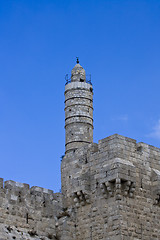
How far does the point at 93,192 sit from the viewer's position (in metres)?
19.5

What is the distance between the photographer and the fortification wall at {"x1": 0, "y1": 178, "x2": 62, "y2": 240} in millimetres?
18141

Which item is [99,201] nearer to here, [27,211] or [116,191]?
[116,191]

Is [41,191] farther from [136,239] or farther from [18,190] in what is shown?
[136,239]

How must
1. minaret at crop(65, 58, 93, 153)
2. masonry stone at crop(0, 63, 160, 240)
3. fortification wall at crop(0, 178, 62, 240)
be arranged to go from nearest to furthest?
fortification wall at crop(0, 178, 62, 240) < masonry stone at crop(0, 63, 160, 240) < minaret at crop(65, 58, 93, 153)

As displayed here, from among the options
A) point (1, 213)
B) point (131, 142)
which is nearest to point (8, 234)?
point (1, 213)

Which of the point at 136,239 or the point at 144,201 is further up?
the point at 144,201

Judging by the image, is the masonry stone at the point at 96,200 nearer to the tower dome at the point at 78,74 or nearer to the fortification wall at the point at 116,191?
the fortification wall at the point at 116,191

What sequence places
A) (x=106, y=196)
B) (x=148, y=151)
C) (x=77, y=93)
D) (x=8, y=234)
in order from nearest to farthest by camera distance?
1. (x=8, y=234)
2. (x=106, y=196)
3. (x=148, y=151)
4. (x=77, y=93)

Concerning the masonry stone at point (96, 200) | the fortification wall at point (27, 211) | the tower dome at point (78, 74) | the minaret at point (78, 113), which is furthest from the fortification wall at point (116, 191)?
the tower dome at point (78, 74)

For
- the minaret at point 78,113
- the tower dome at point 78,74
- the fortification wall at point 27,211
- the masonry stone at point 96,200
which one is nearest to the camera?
the fortification wall at point 27,211

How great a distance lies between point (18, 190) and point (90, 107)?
45.1 ft

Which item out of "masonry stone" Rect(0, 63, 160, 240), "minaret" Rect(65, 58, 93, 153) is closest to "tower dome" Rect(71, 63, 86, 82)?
"minaret" Rect(65, 58, 93, 153)

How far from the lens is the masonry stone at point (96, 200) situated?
18328 millimetres

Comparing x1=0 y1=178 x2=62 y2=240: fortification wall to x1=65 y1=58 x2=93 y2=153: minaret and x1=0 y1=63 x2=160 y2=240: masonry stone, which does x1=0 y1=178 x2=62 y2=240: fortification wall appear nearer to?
x1=0 y1=63 x2=160 y2=240: masonry stone
